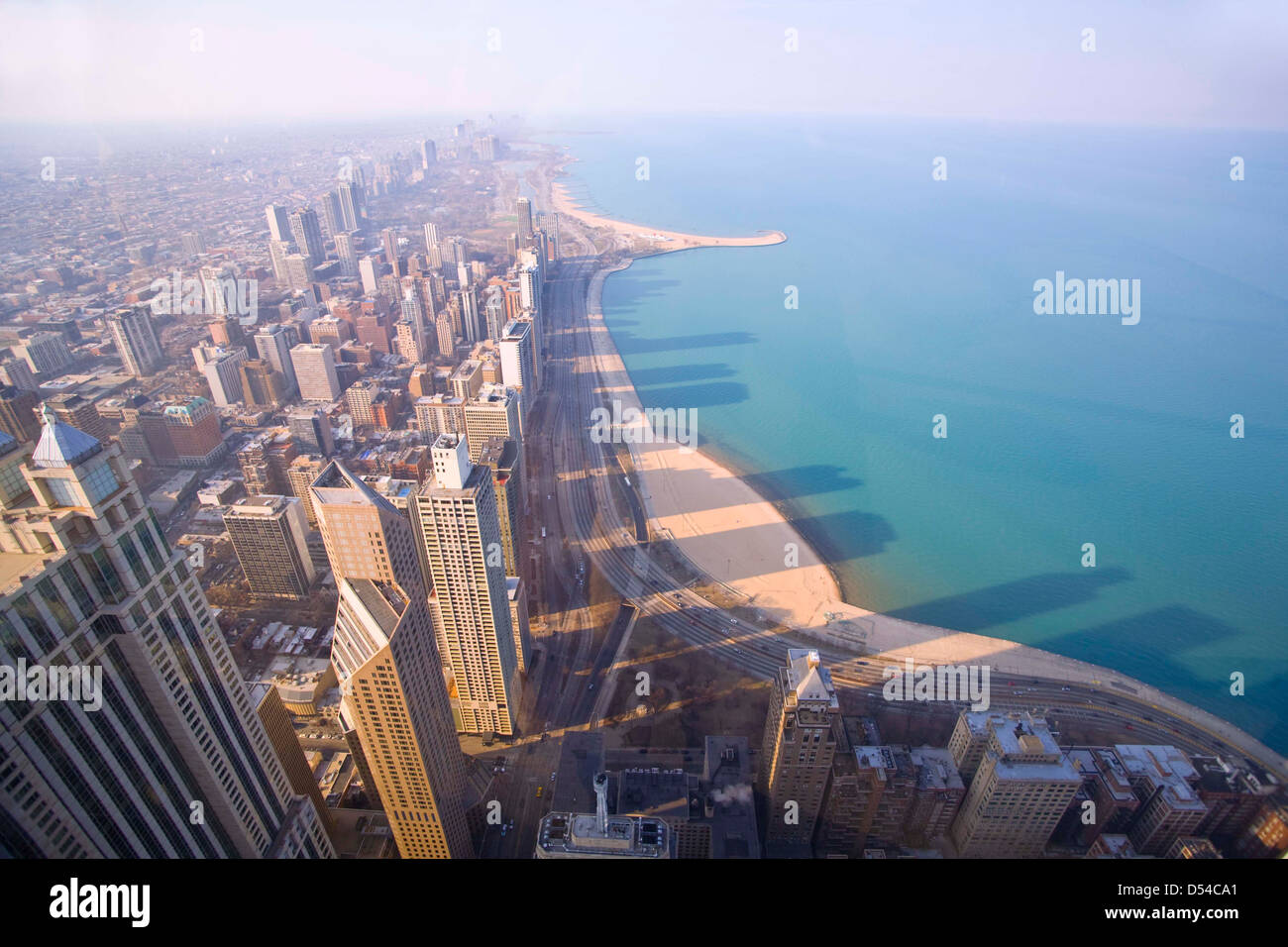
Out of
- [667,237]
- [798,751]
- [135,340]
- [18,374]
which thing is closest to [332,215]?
[135,340]

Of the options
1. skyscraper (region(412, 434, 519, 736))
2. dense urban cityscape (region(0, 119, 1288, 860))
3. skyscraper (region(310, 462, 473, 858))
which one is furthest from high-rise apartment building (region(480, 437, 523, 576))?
skyscraper (region(310, 462, 473, 858))

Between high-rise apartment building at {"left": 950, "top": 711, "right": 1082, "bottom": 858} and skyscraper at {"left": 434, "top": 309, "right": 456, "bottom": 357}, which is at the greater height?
skyscraper at {"left": 434, "top": 309, "right": 456, "bottom": 357}

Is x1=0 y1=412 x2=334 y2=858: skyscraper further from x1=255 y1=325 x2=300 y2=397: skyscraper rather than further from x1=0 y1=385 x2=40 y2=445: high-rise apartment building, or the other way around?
x1=255 y1=325 x2=300 y2=397: skyscraper

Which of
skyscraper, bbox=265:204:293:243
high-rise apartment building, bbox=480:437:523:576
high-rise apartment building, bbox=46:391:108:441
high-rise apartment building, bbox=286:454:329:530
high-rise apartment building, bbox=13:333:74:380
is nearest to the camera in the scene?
high-rise apartment building, bbox=480:437:523:576

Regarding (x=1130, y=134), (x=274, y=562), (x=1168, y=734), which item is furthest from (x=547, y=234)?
(x=1130, y=134)

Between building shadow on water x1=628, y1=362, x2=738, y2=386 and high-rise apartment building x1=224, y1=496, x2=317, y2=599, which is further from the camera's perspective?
building shadow on water x1=628, y1=362, x2=738, y2=386

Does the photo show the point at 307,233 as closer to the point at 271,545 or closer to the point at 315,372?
the point at 315,372

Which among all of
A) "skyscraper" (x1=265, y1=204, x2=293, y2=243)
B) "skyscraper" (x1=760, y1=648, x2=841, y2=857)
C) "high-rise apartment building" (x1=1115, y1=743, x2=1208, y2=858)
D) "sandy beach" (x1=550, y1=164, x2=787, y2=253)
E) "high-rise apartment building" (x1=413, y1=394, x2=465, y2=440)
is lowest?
"high-rise apartment building" (x1=1115, y1=743, x2=1208, y2=858)
